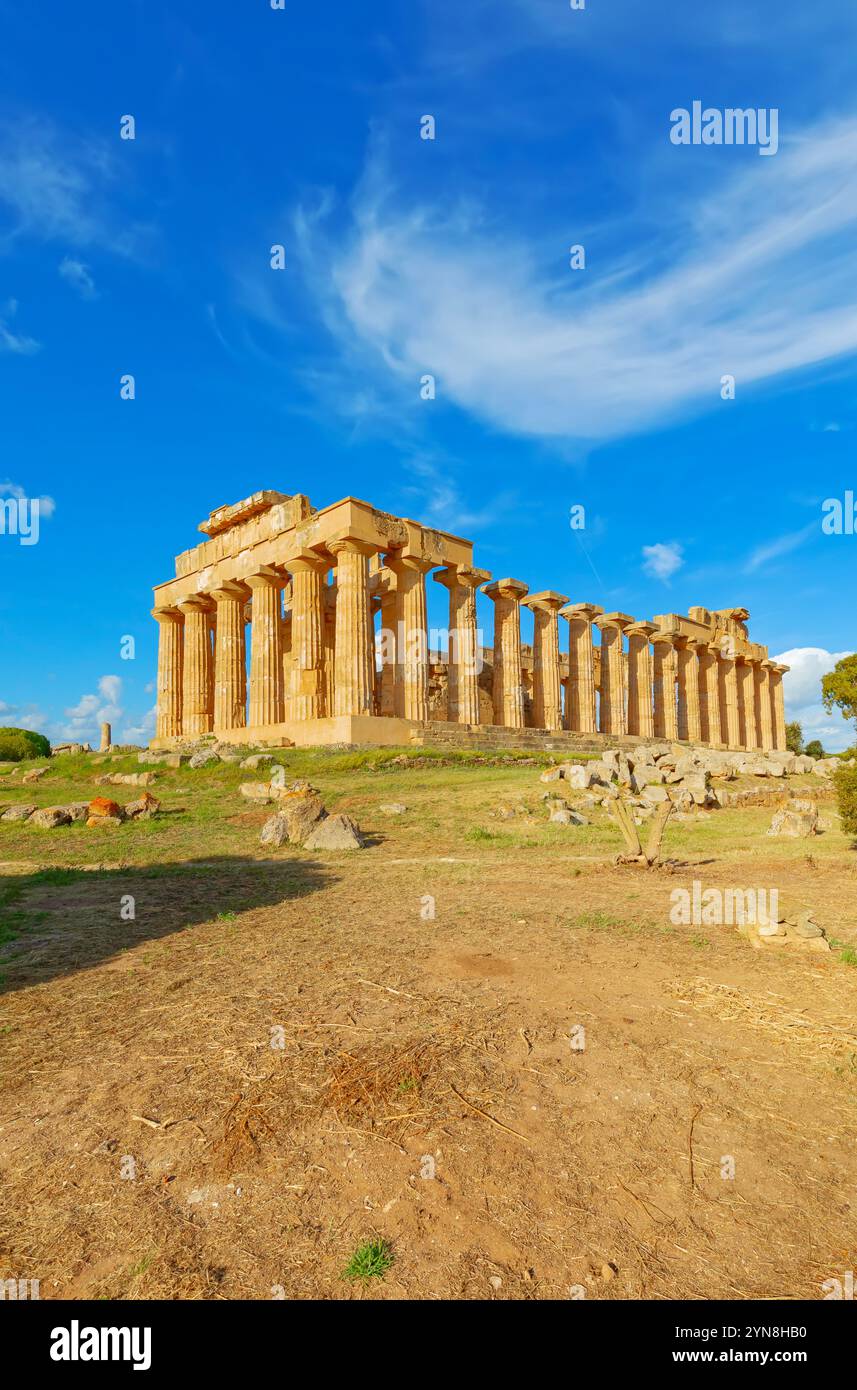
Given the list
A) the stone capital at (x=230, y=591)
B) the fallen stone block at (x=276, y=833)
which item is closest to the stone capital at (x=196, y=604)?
the stone capital at (x=230, y=591)

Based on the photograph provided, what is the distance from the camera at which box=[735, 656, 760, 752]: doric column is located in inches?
2176

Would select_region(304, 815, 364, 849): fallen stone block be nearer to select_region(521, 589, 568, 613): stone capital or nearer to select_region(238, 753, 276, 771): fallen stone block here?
select_region(238, 753, 276, 771): fallen stone block

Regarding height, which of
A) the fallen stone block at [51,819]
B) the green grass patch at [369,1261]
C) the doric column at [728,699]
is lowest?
the green grass patch at [369,1261]

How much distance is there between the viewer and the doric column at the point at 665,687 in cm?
4819

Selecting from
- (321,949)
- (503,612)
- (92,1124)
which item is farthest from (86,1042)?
(503,612)

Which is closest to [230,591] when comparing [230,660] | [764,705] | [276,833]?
[230,660]

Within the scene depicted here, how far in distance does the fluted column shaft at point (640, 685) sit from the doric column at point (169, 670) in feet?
89.8

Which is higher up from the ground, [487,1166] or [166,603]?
[166,603]

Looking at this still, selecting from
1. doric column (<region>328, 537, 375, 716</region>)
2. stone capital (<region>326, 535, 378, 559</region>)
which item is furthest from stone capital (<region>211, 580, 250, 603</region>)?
doric column (<region>328, 537, 375, 716</region>)

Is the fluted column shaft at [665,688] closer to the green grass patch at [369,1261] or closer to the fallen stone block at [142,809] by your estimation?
the fallen stone block at [142,809]

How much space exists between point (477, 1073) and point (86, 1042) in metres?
2.77

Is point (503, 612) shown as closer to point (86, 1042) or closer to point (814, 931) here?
point (814, 931)

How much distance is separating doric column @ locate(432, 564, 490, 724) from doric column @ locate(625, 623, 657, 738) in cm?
1591
